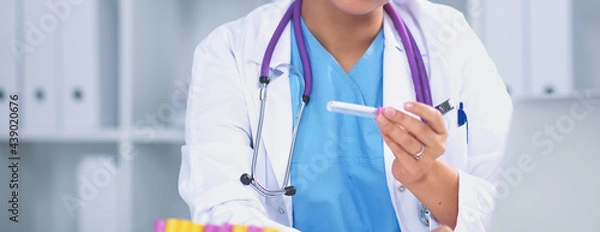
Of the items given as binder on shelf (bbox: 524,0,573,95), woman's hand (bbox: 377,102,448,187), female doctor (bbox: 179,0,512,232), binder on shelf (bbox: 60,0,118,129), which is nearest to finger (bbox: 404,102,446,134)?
woman's hand (bbox: 377,102,448,187)

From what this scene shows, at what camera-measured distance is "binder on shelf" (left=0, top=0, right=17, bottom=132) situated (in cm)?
133

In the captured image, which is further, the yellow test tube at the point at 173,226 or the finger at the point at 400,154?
the finger at the point at 400,154

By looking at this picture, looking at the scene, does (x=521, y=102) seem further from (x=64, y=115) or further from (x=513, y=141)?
(x=64, y=115)

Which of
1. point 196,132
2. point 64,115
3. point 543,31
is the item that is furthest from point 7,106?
point 543,31

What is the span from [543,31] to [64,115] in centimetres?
105

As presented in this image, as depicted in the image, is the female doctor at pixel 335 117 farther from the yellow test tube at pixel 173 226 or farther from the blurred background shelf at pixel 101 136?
the blurred background shelf at pixel 101 136

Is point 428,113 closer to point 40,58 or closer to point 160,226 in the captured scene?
point 160,226

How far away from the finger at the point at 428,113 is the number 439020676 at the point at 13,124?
0.97 metres

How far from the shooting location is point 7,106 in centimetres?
136

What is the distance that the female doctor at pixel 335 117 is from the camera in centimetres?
88

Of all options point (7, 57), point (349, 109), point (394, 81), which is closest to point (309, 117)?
point (394, 81)

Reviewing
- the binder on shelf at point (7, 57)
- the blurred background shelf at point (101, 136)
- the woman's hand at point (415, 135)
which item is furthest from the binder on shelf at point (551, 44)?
the binder on shelf at point (7, 57)

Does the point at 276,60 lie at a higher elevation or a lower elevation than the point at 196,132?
higher

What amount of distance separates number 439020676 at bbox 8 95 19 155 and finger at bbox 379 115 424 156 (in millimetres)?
925
